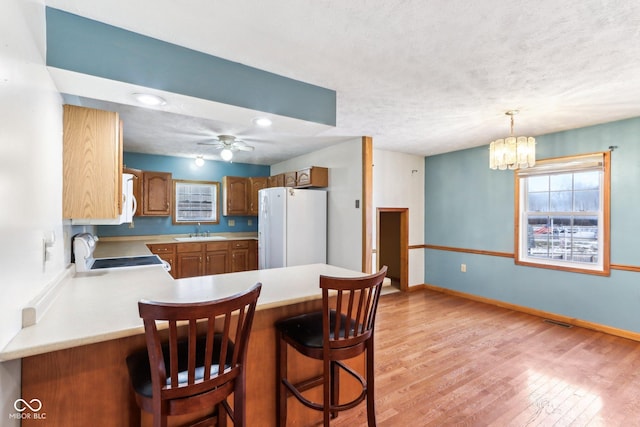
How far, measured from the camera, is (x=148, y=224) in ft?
16.6

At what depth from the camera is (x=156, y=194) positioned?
495 cm

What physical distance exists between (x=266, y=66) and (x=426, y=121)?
205 cm

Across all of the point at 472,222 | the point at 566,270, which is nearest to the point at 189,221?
the point at 472,222

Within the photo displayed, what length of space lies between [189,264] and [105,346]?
3.79 m

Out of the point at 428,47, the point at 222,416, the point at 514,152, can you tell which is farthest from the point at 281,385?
the point at 514,152

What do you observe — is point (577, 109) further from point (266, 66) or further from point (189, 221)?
point (189, 221)

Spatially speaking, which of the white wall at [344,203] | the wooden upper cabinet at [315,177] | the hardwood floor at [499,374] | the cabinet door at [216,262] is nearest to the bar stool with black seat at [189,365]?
the hardwood floor at [499,374]

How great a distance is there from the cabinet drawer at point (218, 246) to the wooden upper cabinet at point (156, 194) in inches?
36.8

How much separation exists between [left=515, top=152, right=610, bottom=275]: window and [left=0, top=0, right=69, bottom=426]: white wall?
16.2 ft

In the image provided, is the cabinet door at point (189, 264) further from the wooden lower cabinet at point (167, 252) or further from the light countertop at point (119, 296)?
the light countertop at point (119, 296)

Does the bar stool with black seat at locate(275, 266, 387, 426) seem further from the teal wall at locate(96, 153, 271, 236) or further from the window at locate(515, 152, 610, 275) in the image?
the teal wall at locate(96, 153, 271, 236)

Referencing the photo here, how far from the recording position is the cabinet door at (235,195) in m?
5.50

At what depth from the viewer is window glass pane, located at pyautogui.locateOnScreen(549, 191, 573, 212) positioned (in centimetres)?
371

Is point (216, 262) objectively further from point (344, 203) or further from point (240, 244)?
point (344, 203)
